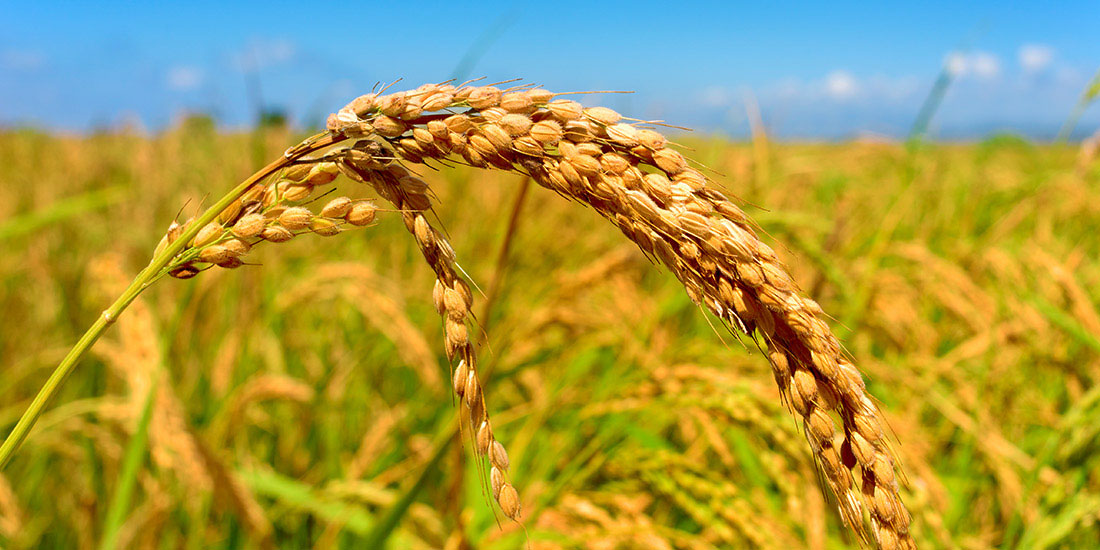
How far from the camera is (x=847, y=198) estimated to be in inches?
142

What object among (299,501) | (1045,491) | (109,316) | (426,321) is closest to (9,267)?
(426,321)

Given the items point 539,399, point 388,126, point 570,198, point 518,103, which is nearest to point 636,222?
point 570,198

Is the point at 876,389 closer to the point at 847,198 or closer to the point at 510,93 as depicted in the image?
the point at 847,198

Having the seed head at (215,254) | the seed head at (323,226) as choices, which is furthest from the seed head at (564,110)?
the seed head at (215,254)

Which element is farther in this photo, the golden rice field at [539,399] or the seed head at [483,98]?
the golden rice field at [539,399]

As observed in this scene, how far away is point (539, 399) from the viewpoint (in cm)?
241

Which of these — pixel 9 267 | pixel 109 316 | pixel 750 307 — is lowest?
pixel 9 267

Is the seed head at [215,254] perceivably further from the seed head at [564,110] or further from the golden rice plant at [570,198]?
the seed head at [564,110]

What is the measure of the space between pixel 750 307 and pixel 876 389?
1751mm

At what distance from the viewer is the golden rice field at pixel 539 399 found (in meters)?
1.66

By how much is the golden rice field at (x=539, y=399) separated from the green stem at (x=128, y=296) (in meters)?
0.43

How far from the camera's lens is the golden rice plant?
0.67m

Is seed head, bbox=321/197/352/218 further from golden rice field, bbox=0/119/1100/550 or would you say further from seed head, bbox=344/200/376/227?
golden rice field, bbox=0/119/1100/550

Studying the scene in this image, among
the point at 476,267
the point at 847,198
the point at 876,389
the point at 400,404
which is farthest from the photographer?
the point at 476,267
